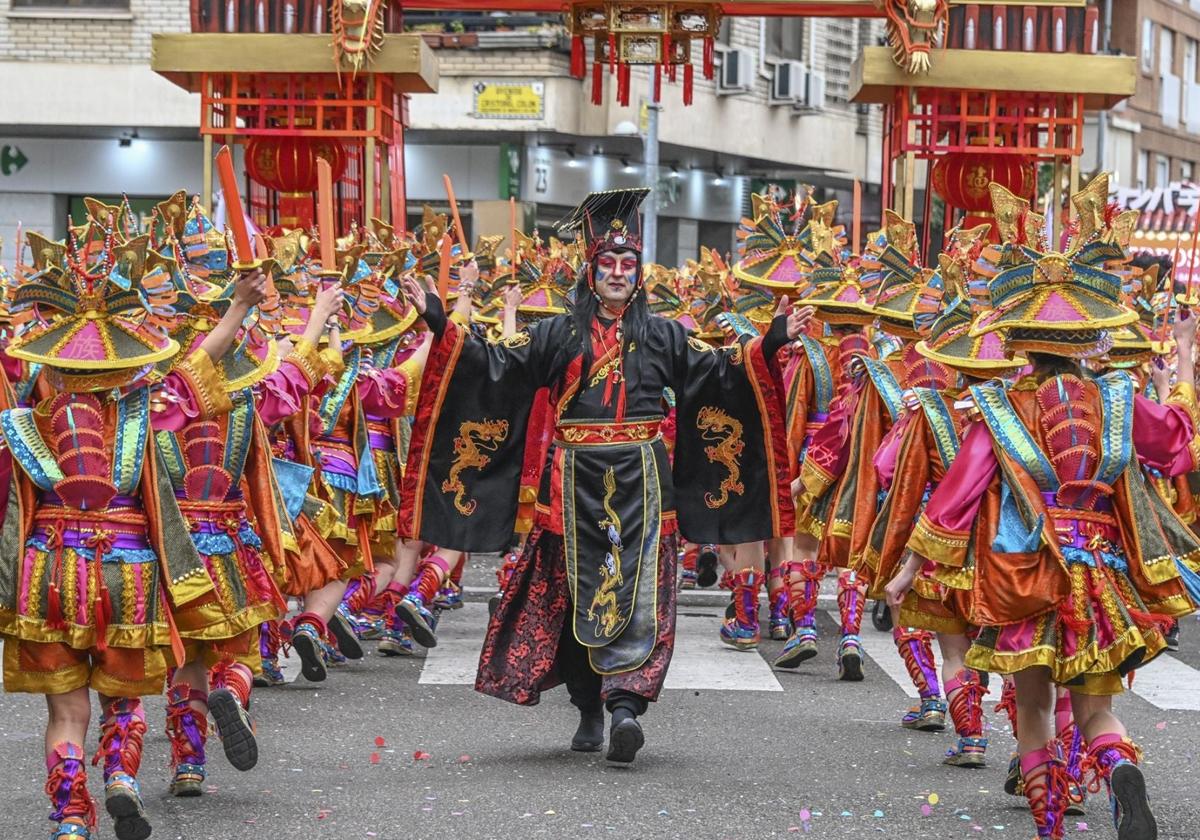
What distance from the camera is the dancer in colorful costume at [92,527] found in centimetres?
611

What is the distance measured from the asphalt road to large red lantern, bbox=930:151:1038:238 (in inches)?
262

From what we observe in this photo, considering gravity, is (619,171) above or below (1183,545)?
above

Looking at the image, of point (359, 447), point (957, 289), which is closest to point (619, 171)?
point (359, 447)

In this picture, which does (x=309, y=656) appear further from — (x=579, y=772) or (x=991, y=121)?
(x=991, y=121)

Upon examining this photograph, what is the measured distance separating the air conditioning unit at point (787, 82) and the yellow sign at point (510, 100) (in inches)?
258

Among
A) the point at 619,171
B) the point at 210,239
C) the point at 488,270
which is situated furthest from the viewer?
the point at 619,171

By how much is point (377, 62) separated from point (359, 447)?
573 cm

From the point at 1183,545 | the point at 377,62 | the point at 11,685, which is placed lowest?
the point at 11,685

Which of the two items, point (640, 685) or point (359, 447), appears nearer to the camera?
point (640, 685)

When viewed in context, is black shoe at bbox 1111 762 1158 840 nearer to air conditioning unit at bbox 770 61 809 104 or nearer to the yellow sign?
the yellow sign

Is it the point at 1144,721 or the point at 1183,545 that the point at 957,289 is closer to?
the point at 1183,545

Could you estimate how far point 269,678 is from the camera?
31.0 ft

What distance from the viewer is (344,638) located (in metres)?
9.88

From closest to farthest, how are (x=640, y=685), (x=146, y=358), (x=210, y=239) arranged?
(x=146, y=358) → (x=640, y=685) → (x=210, y=239)
